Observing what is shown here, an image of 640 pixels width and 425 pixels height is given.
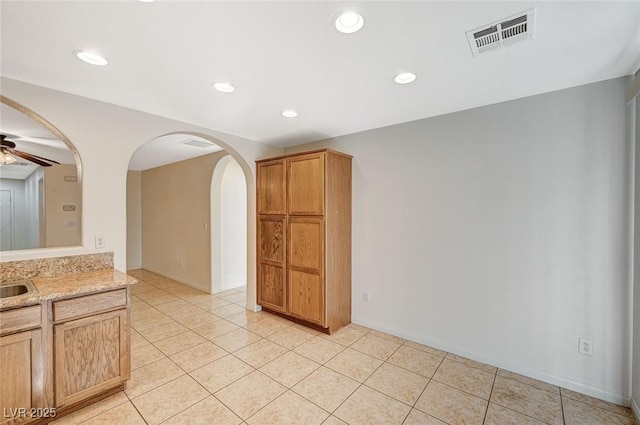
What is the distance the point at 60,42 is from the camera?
1604mm

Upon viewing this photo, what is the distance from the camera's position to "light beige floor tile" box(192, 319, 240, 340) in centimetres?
314

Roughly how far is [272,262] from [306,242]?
68cm

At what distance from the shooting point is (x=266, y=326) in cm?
337

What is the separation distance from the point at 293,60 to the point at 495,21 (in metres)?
1.17

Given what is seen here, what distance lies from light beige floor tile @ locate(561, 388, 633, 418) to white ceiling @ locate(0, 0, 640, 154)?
96.5 inches

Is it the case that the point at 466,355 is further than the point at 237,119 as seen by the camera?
No

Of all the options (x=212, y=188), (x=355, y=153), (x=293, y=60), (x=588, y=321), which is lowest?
(x=588, y=321)

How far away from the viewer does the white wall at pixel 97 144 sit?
210 centimetres

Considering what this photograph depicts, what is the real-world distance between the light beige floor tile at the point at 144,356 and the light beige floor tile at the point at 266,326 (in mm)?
980

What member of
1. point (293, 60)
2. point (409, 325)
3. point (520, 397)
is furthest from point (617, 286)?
point (293, 60)

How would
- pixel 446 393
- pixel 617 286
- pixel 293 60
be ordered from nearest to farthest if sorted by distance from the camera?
1. pixel 293 60
2. pixel 617 286
3. pixel 446 393

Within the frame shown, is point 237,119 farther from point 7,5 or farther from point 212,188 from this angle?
point 212,188

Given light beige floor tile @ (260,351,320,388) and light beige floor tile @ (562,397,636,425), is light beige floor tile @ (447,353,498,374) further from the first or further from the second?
light beige floor tile @ (260,351,320,388)

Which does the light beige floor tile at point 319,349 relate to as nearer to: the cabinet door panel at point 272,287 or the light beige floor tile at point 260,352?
the light beige floor tile at point 260,352
